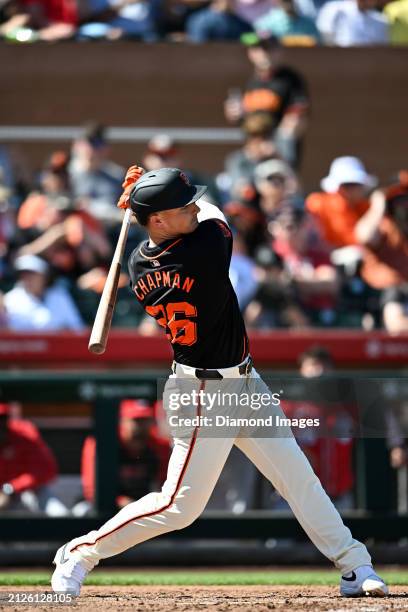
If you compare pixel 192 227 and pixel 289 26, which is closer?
pixel 192 227

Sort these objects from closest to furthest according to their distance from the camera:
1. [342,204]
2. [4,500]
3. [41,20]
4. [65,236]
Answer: [4,500], [65,236], [342,204], [41,20]

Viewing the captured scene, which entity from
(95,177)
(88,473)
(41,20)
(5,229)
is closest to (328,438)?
(88,473)

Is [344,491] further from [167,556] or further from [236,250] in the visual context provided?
[236,250]

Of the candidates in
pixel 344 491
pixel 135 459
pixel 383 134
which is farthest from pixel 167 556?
pixel 383 134

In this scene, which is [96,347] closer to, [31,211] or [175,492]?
[175,492]

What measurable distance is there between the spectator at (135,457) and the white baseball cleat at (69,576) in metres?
2.39

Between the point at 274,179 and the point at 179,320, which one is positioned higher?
the point at 274,179

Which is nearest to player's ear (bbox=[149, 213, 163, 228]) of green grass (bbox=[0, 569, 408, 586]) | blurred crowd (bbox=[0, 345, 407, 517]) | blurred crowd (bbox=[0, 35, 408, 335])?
green grass (bbox=[0, 569, 408, 586])

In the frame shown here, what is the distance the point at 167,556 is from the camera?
707cm

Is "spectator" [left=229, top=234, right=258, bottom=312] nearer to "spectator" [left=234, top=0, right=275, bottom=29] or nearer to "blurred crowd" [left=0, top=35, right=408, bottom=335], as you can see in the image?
"blurred crowd" [left=0, top=35, right=408, bottom=335]

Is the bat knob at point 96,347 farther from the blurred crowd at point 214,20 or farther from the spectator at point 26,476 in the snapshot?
the blurred crowd at point 214,20

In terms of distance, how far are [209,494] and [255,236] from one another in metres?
4.62

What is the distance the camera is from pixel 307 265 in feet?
28.7

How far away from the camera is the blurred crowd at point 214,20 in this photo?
35.8ft
